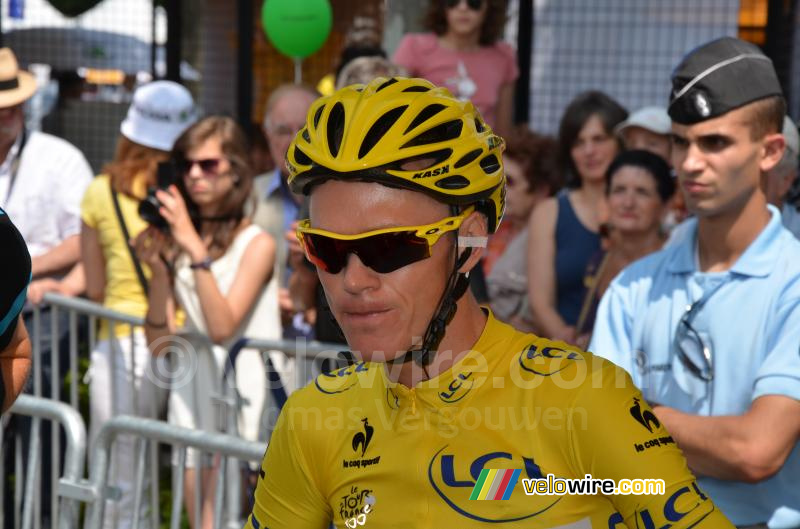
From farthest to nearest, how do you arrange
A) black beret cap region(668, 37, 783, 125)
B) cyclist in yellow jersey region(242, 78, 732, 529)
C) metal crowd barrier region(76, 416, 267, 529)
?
metal crowd barrier region(76, 416, 267, 529), black beret cap region(668, 37, 783, 125), cyclist in yellow jersey region(242, 78, 732, 529)

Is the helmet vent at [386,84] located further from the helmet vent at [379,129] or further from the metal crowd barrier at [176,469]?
the metal crowd barrier at [176,469]

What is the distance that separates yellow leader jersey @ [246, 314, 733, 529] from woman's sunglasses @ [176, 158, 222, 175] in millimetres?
3211

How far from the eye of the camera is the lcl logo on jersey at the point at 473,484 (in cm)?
271

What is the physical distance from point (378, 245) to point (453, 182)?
0.78 ft

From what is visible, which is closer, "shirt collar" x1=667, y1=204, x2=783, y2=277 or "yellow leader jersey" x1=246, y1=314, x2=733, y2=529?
"yellow leader jersey" x1=246, y1=314, x2=733, y2=529

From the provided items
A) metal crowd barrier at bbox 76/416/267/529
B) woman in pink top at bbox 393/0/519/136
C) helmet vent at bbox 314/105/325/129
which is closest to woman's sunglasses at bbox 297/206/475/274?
helmet vent at bbox 314/105/325/129

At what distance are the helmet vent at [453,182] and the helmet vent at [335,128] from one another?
257mm

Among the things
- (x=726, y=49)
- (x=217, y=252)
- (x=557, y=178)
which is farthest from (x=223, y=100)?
(x=726, y=49)

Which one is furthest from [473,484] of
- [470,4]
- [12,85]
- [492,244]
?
[12,85]

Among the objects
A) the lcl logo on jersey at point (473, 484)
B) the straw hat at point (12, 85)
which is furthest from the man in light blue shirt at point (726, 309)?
the straw hat at point (12, 85)

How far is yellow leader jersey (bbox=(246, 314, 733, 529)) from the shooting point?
2.62 metres

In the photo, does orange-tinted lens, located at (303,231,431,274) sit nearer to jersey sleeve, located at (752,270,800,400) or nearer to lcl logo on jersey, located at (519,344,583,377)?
lcl logo on jersey, located at (519,344,583,377)

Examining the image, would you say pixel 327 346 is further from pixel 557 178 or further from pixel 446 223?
pixel 446 223

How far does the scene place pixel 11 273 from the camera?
347cm
